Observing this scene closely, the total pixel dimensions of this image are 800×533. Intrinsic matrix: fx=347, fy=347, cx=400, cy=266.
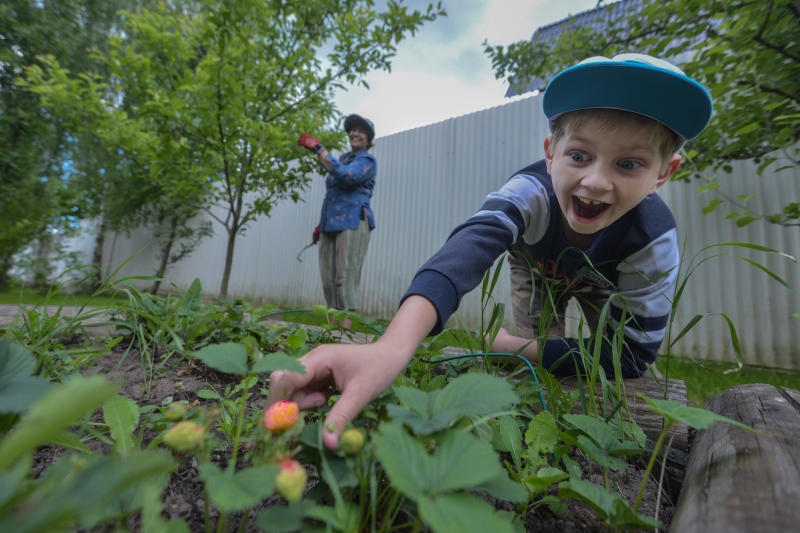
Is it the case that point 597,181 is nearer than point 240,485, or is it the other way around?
point 240,485

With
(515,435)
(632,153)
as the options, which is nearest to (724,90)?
(632,153)

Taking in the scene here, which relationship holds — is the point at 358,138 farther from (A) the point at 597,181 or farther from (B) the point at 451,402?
(B) the point at 451,402

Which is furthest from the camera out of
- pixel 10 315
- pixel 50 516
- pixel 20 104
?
pixel 20 104

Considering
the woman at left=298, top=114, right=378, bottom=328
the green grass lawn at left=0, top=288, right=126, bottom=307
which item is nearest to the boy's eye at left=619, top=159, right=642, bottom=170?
the green grass lawn at left=0, top=288, right=126, bottom=307

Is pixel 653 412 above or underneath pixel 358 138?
underneath

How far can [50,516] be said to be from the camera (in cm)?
→ 16

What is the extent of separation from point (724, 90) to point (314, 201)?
494cm

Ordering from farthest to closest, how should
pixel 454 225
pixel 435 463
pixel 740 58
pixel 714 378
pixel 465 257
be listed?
1. pixel 454 225
2. pixel 714 378
3. pixel 740 58
4. pixel 465 257
5. pixel 435 463

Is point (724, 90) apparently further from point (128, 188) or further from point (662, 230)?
point (128, 188)

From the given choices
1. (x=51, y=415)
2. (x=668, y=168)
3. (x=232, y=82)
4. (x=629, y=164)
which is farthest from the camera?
(x=232, y=82)

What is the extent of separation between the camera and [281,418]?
31cm

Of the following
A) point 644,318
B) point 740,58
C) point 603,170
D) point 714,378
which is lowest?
point 714,378

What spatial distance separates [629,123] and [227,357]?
0.94 m

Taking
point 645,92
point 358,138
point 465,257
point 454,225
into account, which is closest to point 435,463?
point 465,257
